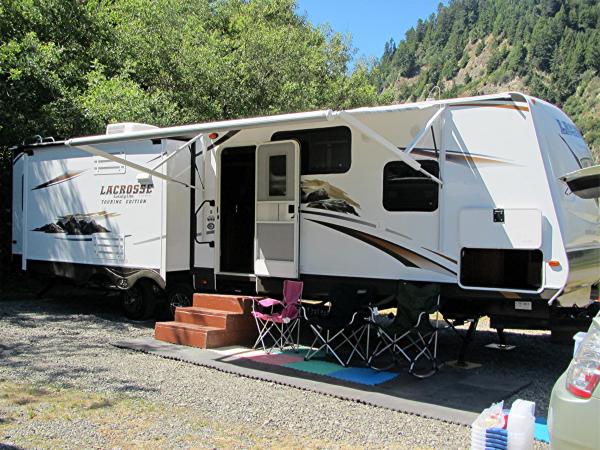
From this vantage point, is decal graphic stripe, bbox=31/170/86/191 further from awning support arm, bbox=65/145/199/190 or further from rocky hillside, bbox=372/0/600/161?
rocky hillside, bbox=372/0/600/161

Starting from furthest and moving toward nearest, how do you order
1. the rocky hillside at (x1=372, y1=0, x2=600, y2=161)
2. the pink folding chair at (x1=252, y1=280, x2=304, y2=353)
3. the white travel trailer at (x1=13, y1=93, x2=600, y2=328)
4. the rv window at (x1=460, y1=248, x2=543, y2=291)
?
the rocky hillside at (x1=372, y1=0, x2=600, y2=161) < the pink folding chair at (x1=252, y1=280, x2=304, y2=353) < the rv window at (x1=460, y1=248, x2=543, y2=291) < the white travel trailer at (x1=13, y1=93, x2=600, y2=328)

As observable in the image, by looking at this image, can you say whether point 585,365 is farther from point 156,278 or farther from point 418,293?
point 156,278

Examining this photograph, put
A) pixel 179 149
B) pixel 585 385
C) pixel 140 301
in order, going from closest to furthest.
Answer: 1. pixel 585 385
2. pixel 179 149
3. pixel 140 301

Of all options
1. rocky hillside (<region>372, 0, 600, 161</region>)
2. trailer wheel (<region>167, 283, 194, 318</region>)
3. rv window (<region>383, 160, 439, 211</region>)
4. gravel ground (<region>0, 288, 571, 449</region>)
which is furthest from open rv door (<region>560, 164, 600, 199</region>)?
rocky hillside (<region>372, 0, 600, 161</region>)

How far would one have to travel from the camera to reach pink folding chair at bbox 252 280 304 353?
674 cm

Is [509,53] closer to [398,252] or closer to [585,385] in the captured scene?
[398,252]

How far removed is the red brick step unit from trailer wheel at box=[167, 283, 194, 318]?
69 cm

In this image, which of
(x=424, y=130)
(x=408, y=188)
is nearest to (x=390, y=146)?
(x=424, y=130)

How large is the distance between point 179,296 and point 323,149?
9.67 ft

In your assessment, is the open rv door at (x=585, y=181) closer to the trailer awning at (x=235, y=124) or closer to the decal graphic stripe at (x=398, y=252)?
the decal graphic stripe at (x=398, y=252)

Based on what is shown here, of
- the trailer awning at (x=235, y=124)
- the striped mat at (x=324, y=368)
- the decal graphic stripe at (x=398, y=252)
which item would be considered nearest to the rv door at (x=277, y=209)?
the decal graphic stripe at (x=398, y=252)

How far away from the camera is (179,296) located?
8.33 meters

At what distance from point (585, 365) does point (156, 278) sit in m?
6.25

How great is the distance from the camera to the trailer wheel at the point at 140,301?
338 inches
